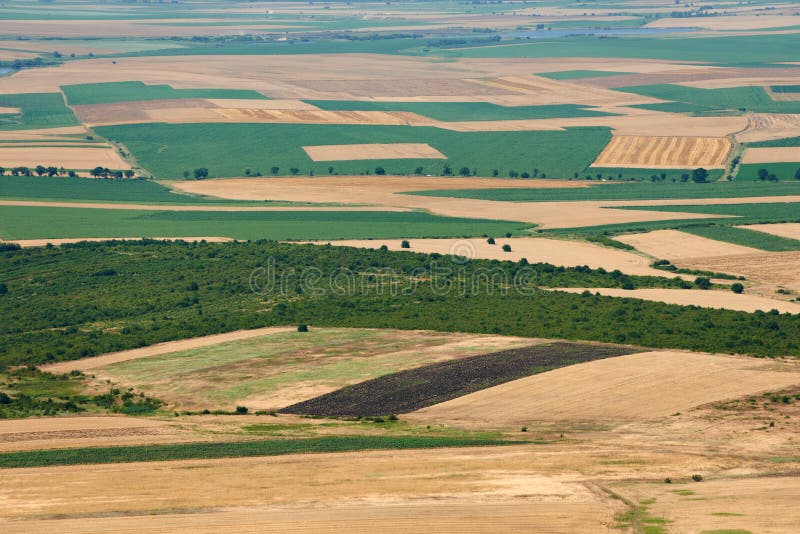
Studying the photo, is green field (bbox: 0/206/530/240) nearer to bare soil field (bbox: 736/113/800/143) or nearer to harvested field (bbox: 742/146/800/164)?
harvested field (bbox: 742/146/800/164)

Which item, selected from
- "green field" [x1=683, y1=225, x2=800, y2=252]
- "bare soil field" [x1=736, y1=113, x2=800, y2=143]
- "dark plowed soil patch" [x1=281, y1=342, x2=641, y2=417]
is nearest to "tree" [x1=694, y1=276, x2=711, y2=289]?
"green field" [x1=683, y1=225, x2=800, y2=252]

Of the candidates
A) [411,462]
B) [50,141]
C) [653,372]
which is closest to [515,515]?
[411,462]

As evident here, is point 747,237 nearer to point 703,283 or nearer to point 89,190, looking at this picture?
point 703,283

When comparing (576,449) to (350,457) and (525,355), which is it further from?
(525,355)

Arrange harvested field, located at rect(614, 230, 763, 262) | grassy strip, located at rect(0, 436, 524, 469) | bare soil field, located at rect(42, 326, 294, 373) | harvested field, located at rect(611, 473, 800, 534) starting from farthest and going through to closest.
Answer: harvested field, located at rect(614, 230, 763, 262)
bare soil field, located at rect(42, 326, 294, 373)
grassy strip, located at rect(0, 436, 524, 469)
harvested field, located at rect(611, 473, 800, 534)

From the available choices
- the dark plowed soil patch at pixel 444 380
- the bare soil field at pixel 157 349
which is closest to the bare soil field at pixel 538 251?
the dark plowed soil patch at pixel 444 380

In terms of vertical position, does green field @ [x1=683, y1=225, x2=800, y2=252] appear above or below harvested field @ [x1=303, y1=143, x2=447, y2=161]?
below

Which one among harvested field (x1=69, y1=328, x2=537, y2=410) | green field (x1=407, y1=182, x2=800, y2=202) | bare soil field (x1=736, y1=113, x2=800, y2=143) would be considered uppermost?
bare soil field (x1=736, y1=113, x2=800, y2=143)

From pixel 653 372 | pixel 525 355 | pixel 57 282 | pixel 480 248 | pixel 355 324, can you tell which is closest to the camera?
pixel 653 372
